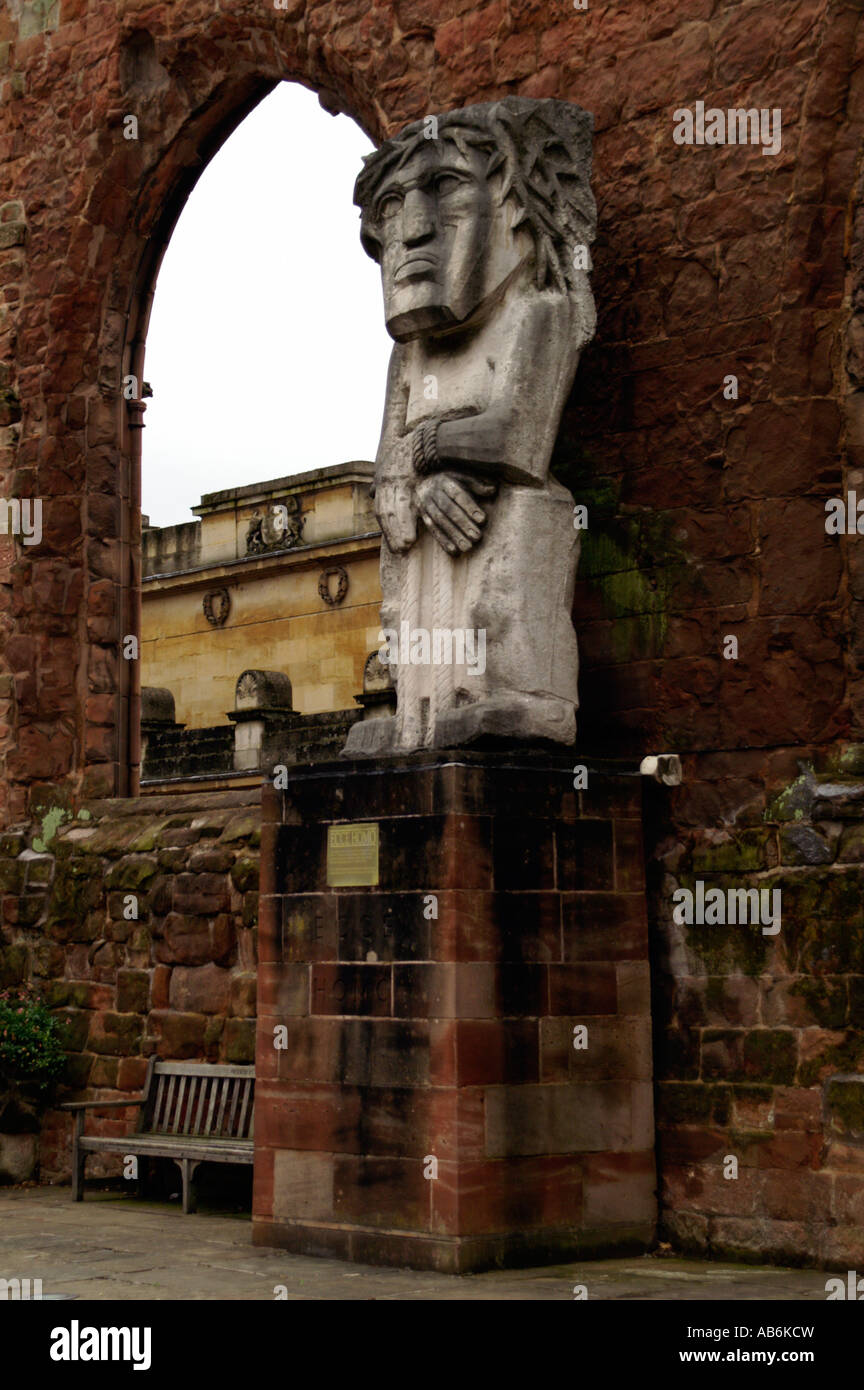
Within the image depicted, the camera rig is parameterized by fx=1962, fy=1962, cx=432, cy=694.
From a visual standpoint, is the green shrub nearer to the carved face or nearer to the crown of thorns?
the carved face

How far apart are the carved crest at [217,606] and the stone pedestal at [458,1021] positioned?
15659 millimetres

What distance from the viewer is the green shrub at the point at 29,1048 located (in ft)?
32.3

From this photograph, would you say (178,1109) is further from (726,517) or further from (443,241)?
(443,241)

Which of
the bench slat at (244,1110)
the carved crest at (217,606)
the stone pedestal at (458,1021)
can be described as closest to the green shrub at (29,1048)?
the bench slat at (244,1110)

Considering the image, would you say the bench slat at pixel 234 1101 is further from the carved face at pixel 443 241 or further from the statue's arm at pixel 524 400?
the carved face at pixel 443 241

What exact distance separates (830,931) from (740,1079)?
0.68 metres

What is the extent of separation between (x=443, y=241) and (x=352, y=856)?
2364mm

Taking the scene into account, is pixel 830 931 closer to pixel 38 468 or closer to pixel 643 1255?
pixel 643 1255

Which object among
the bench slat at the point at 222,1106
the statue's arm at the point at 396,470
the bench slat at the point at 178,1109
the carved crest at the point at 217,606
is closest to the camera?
the statue's arm at the point at 396,470

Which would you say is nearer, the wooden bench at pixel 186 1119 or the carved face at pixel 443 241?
the carved face at pixel 443 241

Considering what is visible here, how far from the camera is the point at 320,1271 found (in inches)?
264

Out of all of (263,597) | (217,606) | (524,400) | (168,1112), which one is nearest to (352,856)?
(524,400)


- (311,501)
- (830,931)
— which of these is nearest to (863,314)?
(830,931)

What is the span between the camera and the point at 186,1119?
905 cm
